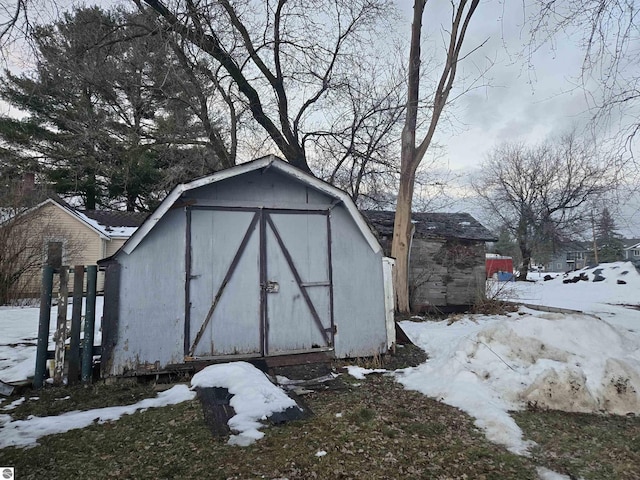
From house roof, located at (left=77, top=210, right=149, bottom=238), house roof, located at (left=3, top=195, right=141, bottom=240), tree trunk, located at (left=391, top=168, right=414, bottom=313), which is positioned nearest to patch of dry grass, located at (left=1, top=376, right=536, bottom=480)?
tree trunk, located at (left=391, top=168, right=414, bottom=313)

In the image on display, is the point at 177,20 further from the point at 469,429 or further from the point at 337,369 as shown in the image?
the point at 469,429

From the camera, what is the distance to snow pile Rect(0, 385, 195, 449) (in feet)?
11.6

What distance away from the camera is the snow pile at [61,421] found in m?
3.53

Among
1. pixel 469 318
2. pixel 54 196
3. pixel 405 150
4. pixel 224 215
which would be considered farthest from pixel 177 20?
pixel 54 196

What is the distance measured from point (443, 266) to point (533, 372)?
852cm

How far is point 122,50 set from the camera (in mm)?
9891

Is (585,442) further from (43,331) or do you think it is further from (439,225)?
(439,225)

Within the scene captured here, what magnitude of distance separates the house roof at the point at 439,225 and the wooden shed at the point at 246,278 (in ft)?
19.3

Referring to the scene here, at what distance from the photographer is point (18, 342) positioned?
7184mm

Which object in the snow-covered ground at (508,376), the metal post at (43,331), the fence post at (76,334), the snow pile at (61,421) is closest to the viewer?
the snow pile at (61,421)

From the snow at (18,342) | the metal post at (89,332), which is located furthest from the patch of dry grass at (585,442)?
the snow at (18,342)

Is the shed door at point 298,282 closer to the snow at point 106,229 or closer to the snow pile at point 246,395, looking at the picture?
the snow pile at point 246,395

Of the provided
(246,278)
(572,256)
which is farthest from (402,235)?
(572,256)

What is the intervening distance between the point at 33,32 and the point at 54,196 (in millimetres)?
14834
